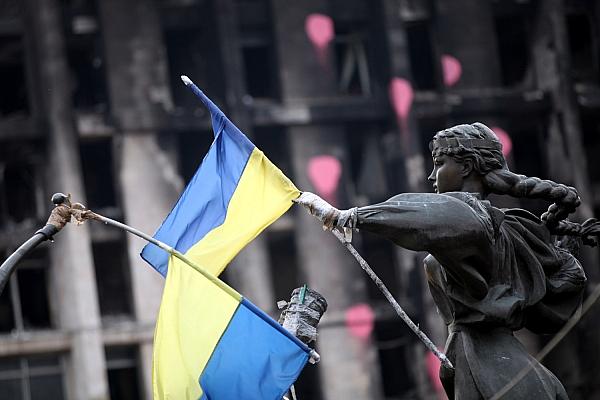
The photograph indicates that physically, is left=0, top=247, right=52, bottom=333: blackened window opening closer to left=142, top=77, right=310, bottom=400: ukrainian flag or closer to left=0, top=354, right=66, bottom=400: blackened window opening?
left=0, top=354, right=66, bottom=400: blackened window opening

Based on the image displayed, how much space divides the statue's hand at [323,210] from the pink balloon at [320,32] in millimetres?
46865

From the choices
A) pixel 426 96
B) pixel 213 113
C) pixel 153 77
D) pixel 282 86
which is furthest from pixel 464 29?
pixel 213 113

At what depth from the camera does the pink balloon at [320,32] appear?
190ft

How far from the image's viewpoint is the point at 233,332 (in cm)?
1301

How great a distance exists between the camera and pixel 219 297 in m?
13.3

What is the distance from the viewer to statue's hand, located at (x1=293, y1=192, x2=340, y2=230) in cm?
1108

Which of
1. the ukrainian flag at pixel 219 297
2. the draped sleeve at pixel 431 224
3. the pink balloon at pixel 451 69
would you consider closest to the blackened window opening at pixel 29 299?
the pink balloon at pixel 451 69

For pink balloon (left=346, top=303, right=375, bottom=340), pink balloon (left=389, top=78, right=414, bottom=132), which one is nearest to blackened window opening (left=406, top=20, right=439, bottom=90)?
pink balloon (left=389, top=78, right=414, bottom=132)

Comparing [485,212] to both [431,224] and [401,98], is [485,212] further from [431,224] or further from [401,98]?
[401,98]

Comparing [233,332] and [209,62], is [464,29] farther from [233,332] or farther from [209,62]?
[233,332]

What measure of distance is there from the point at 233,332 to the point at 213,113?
7.74 ft

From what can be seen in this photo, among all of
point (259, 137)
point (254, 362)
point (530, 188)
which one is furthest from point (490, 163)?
point (259, 137)

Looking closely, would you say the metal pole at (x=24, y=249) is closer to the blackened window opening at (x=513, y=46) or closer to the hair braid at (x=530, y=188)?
the hair braid at (x=530, y=188)

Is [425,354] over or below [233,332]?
below
